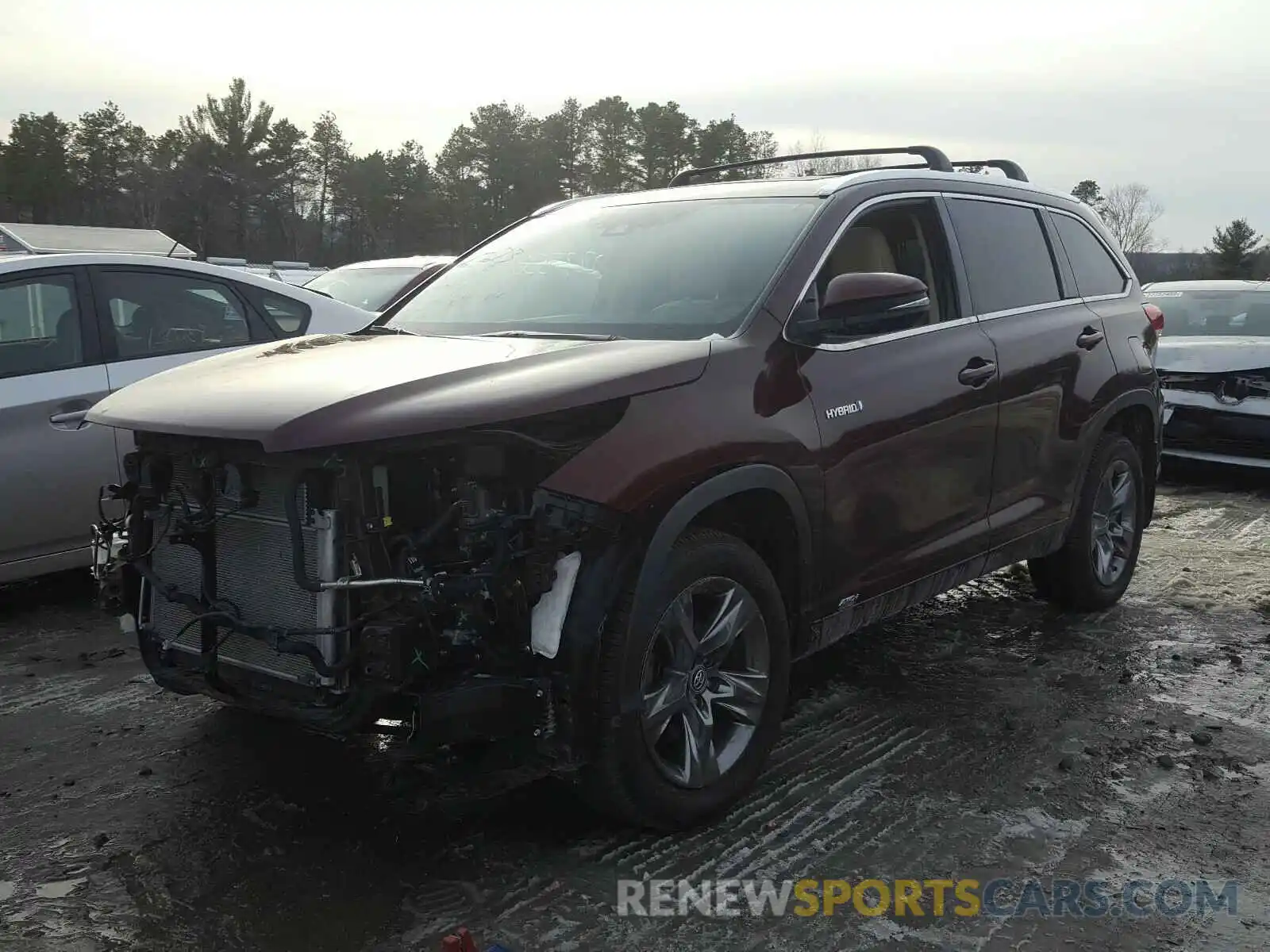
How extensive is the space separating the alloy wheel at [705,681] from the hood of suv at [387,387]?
667mm

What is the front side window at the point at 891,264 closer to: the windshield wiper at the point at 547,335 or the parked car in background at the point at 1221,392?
the windshield wiper at the point at 547,335

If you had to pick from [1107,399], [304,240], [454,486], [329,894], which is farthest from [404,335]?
[304,240]

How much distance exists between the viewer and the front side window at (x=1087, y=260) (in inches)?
216

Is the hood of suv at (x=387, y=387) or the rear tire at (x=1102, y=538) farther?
the rear tire at (x=1102, y=538)

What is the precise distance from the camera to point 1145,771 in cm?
389

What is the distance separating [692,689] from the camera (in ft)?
11.0

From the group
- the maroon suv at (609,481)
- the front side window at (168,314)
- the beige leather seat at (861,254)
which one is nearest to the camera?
the maroon suv at (609,481)

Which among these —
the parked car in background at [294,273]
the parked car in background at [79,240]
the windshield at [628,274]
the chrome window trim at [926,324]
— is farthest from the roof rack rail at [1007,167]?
the parked car in background at [294,273]

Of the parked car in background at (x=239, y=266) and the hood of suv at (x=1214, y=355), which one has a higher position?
the parked car in background at (x=239, y=266)

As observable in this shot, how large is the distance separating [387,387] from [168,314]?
3.52 m

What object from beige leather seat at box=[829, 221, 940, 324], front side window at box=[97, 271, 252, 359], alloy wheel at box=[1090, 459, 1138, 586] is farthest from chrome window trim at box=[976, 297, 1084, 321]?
front side window at box=[97, 271, 252, 359]

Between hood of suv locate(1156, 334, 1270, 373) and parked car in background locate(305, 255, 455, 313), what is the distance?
6.28 m

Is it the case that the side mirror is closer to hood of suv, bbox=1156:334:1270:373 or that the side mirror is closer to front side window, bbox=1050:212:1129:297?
front side window, bbox=1050:212:1129:297

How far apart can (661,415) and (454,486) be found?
0.62m
